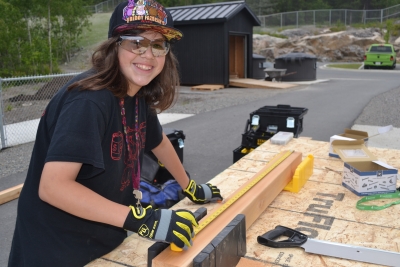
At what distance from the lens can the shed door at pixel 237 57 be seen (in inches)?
850

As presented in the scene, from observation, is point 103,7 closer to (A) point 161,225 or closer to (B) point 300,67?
(B) point 300,67

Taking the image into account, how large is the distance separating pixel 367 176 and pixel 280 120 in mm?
2706

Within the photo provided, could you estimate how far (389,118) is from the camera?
1072 centimetres

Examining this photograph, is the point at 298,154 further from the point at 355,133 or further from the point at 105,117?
the point at 105,117

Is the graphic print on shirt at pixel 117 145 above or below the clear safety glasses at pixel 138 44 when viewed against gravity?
below

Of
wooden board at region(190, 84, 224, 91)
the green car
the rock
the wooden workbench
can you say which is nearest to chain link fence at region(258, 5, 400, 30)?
the rock

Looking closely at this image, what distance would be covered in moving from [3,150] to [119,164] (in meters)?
6.83

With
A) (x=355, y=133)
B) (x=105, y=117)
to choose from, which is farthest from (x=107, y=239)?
(x=355, y=133)

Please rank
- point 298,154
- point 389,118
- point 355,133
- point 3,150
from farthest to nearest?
point 389,118 → point 3,150 → point 355,133 → point 298,154

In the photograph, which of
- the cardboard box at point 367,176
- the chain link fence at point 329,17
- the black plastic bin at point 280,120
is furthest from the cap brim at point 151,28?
the chain link fence at point 329,17

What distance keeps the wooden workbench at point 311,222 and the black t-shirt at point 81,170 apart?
0.54 ft


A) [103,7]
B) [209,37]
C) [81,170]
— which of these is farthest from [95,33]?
[81,170]

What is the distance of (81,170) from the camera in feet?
6.25

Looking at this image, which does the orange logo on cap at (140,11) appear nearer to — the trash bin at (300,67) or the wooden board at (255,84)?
the wooden board at (255,84)
